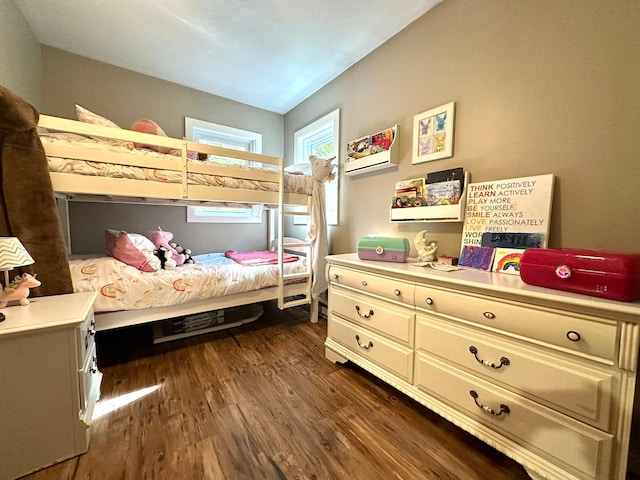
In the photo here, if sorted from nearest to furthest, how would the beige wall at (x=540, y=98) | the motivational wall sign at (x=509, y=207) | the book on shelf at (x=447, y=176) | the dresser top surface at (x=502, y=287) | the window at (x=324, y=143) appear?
the dresser top surface at (x=502, y=287), the beige wall at (x=540, y=98), the motivational wall sign at (x=509, y=207), the book on shelf at (x=447, y=176), the window at (x=324, y=143)

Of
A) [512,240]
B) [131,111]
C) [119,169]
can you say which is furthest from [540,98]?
[131,111]

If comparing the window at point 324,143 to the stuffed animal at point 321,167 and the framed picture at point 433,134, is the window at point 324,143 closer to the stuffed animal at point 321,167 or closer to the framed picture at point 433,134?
the stuffed animal at point 321,167

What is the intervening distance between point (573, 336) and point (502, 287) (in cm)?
25

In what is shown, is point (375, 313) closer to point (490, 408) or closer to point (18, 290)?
point (490, 408)

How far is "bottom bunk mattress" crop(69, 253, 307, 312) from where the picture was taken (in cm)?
159

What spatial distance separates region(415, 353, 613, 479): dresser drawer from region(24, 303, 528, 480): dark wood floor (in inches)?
8.5

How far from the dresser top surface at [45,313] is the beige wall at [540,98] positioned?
6.79 feet

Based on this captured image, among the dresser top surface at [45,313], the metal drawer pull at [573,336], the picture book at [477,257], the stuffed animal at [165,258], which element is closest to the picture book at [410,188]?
the picture book at [477,257]

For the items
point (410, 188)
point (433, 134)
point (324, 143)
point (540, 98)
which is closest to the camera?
point (540, 98)

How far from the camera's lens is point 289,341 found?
2205 millimetres

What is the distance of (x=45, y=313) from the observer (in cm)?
112

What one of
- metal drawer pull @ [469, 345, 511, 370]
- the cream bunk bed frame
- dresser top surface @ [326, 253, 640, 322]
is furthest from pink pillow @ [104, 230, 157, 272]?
metal drawer pull @ [469, 345, 511, 370]

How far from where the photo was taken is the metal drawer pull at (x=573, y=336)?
853 mm

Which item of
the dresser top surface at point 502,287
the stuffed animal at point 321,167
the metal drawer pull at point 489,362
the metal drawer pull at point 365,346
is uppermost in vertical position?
the stuffed animal at point 321,167
